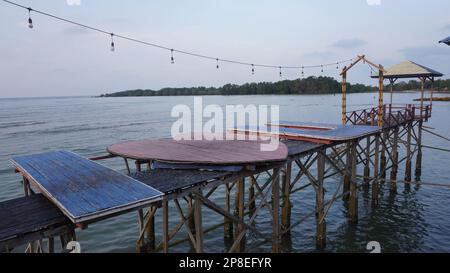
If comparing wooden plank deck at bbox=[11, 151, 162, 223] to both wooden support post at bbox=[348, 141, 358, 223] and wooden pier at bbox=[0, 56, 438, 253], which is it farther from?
wooden support post at bbox=[348, 141, 358, 223]

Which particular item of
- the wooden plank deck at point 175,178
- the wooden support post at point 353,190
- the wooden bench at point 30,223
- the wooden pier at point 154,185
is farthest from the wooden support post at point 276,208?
the wooden bench at point 30,223

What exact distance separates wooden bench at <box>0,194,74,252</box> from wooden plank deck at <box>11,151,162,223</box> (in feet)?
0.72

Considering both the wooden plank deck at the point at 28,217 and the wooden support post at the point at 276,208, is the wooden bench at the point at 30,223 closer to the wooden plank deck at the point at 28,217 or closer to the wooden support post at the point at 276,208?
the wooden plank deck at the point at 28,217

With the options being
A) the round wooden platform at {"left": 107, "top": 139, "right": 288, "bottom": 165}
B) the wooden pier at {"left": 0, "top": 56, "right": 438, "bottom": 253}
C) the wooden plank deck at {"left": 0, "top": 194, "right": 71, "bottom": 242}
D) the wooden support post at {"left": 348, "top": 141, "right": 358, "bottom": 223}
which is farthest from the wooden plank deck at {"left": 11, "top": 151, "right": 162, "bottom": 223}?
the wooden support post at {"left": 348, "top": 141, "right": 358, "bottom": 223}

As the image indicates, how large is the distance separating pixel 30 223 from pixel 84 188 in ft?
4.73

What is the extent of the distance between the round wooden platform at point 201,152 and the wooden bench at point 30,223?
3.43m

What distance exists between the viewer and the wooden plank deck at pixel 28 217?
5402mm

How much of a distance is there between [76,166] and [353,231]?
11.9 m

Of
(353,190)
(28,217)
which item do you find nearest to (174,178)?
(28,217)

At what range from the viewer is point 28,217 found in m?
6.07

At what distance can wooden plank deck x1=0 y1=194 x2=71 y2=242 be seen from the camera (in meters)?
5.40

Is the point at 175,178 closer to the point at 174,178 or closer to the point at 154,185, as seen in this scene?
the point at 174,178

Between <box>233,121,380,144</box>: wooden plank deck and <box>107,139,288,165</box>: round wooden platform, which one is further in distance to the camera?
<box>233,121,380,144</box>: wooden plank deck

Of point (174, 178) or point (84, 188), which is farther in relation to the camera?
point (174, 178)
